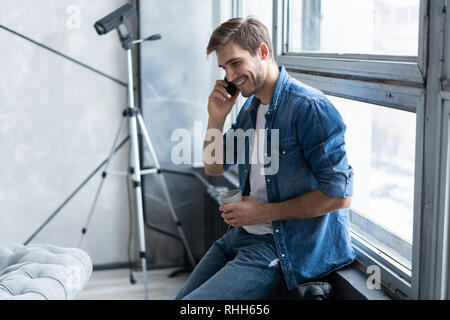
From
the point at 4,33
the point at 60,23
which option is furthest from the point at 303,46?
the point at 4,33

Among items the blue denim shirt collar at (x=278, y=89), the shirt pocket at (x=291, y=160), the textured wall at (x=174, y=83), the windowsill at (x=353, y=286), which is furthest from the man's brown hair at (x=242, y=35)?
the textured wall at (x=174, y=83)

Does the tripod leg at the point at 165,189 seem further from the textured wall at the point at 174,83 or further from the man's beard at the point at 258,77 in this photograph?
the man's beard at the point at 258,77

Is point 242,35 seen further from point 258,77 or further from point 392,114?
point 392,114

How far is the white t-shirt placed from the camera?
1925 millimetres

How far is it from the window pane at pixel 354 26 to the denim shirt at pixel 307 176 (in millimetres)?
Result: 271

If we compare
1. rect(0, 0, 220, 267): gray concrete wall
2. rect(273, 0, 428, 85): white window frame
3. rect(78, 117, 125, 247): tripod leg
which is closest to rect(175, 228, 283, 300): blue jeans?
rect(273, 0, 428, 85): white window frame

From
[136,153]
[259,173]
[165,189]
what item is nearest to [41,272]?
[259,173]

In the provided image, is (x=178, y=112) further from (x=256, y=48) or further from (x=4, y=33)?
(x=256, y=48)

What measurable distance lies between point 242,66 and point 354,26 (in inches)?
18.5

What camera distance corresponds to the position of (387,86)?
167 centimetres

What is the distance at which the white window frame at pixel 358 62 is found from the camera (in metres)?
1.47

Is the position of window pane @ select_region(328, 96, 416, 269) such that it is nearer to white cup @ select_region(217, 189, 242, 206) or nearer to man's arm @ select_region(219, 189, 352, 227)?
man's arm @ select_region(219, 189, 352, 227)

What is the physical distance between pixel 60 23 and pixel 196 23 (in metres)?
0.81

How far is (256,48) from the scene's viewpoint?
186 cm
